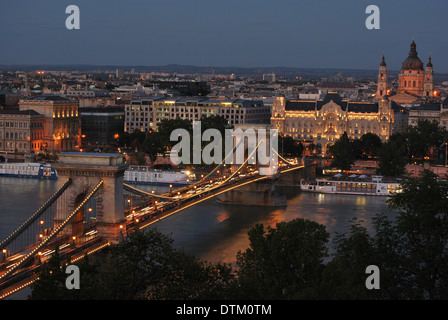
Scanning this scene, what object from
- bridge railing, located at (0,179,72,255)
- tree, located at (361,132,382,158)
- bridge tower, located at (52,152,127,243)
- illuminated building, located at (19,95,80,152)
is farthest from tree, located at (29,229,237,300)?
illuminated building, located at (19,95,80,152)

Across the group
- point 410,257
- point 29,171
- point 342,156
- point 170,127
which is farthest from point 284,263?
point 170,127

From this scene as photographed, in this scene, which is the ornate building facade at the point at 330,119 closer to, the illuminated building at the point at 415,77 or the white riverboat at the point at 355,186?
the white riverboat at the point at 355,186

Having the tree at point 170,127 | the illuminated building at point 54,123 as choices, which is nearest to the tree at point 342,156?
the tree at point 170,127

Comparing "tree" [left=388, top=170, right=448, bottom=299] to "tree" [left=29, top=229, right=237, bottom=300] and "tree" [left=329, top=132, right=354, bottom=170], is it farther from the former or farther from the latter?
"tree" [left=329, top=132, right=354, bottom=170]

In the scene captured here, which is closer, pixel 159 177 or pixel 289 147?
pixel 159 177

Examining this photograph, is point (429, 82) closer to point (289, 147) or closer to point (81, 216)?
point (289, 147)

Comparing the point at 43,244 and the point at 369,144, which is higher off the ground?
the point at 43,244

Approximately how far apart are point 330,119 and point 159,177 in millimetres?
11815

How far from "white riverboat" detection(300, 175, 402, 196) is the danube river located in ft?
1.34

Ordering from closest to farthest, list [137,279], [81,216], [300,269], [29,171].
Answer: [137,279] → [300,269] → [81,216] → [29,171]

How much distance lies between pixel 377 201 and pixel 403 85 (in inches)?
1146

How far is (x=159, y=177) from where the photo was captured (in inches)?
1041

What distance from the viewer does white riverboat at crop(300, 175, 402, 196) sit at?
965 inches

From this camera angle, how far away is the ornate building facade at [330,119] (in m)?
35.7
